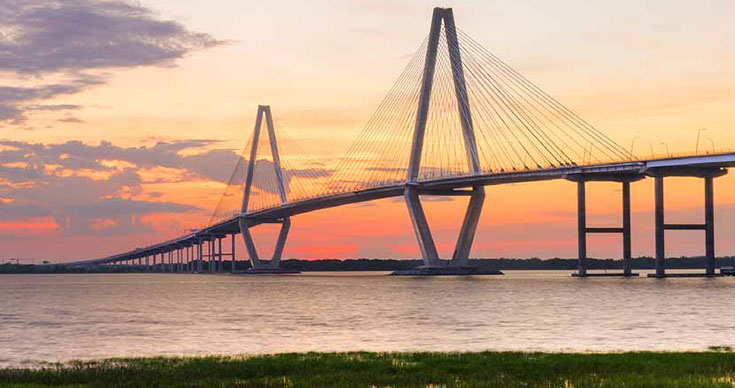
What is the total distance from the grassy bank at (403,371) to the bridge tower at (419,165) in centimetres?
7443

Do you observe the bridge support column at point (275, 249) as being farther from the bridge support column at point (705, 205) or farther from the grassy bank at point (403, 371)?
the grassy bank at point (403, 371)

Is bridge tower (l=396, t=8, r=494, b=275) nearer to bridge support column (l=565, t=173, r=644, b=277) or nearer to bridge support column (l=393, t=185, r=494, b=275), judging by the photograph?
bridge support column (l=393, t=185, r=494, b=275)

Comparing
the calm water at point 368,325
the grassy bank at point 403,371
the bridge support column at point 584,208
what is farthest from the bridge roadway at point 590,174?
the grassy bank at point 403,371

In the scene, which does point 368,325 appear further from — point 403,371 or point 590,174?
point 590,174

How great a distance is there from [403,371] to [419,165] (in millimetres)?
87912

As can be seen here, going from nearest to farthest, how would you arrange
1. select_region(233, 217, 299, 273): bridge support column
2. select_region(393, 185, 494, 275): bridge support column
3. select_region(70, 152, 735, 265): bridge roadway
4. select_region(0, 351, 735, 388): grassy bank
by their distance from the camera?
select_region(0, 351, 735, 388): grassy bank
select_region(70, 152, 735, 265): bridge roadway
select_region(393, 185, 494, 275): bridge support column
select_region(233, 217, 299, 273): bridge support column

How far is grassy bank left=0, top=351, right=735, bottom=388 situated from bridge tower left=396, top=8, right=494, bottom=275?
74425 mm

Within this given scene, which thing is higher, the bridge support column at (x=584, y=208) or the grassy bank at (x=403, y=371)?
the bridge support column at (x=584, y=208)

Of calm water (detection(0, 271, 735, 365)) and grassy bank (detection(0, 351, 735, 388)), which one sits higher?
grassy bank (detection(0, 351, 735, 388))

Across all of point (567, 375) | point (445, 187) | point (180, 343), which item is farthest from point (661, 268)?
point (567, 375)

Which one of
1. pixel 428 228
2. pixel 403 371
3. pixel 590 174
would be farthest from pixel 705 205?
pixel 403 371

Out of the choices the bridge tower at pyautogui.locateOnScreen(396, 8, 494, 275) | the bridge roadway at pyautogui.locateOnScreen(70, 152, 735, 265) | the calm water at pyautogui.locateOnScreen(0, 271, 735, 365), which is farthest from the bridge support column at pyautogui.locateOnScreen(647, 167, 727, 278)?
the calm water at pyautogui.locateOnScreen(0, 271, 735, 365)

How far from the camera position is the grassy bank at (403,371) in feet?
77.2

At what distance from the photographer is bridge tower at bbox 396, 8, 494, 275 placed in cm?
10544
